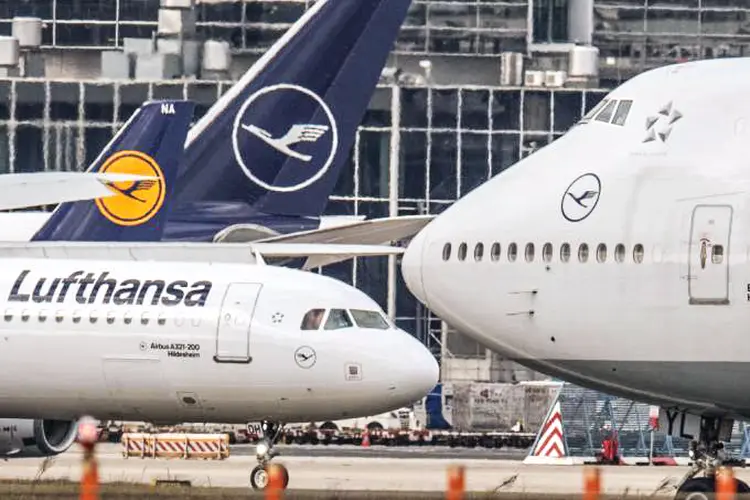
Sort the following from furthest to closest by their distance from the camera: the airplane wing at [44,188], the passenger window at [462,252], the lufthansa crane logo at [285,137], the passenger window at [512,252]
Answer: the lufthansa crane logo at [285,137], the airplane wing at [44,188], the passenger window at [462,252], the passenger window at [512,252]

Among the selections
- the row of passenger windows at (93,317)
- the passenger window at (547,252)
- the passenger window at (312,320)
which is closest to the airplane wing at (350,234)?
the row of passenger windows at (93,317)

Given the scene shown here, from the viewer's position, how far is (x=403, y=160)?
9125 centimetres

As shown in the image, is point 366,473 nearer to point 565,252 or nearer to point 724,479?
point 565,252

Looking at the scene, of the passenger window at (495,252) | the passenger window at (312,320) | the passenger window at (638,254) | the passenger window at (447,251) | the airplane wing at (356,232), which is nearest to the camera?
the passenger window at (638,254)

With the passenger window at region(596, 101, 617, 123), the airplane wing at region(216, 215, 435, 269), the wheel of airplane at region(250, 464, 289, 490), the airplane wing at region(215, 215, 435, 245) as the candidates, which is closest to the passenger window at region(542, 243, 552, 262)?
the passenger window at region(596, 101, 617, 123)

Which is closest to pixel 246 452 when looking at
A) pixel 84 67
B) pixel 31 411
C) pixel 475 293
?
pixel 31 411

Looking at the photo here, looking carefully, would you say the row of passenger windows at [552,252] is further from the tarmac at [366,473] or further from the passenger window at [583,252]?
the tarmac at [366,473]

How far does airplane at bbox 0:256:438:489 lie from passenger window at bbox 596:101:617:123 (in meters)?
10.5

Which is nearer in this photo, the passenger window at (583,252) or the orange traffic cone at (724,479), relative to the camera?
the orange traffic cone at (724,479)

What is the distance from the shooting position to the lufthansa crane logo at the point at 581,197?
77.6 ft

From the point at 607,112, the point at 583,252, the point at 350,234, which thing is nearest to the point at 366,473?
the point at 350,234

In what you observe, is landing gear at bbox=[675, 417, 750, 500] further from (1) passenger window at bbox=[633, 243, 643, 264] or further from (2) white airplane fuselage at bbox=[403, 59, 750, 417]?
(1) passenger window at bbox=[633, 243, 643, 264]

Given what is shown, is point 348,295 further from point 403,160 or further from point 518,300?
point 403,160

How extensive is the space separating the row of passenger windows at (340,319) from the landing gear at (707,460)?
1157 cm
